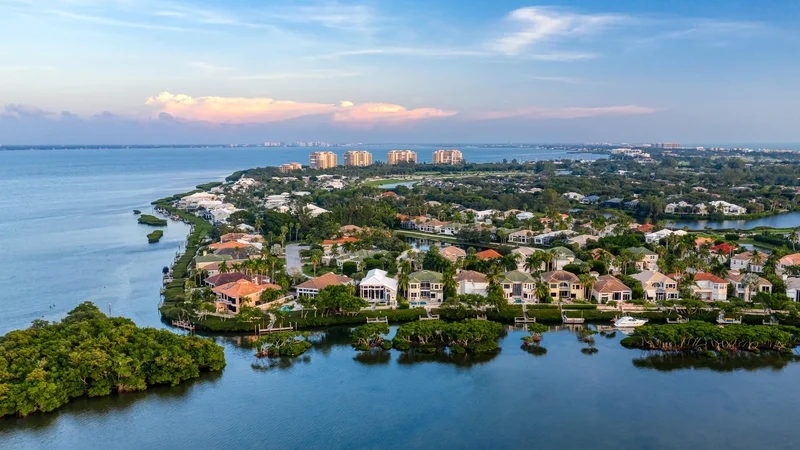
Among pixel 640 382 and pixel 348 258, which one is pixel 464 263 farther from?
pixel 640 382

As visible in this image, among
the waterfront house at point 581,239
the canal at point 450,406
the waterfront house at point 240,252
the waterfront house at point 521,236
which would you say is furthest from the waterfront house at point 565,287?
the waterfront house at point 240,252

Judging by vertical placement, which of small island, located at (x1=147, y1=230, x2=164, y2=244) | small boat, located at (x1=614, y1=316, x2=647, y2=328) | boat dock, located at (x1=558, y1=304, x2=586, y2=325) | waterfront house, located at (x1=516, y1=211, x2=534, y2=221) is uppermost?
waterfront house, located at (x1=516, y1=211, x2=534, y2=221)

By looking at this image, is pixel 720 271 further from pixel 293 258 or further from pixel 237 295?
pixel 293 258

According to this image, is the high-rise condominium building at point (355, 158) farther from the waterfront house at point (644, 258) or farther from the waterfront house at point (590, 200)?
the waterfront house at point (644, 258)

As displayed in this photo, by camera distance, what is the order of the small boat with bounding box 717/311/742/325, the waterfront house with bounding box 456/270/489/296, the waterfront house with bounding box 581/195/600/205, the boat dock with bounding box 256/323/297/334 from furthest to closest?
the waterfront house with bounding box 581/195/600/205
the waterfront house with bounding box 456/270/489/296
the small boat with bounding box 717/311/742/325
the boat dock with bounding box 256/323/297/334

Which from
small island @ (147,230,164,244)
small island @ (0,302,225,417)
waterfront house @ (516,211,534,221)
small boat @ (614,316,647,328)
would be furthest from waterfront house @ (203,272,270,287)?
waterfront house @ (516,211,534,221)

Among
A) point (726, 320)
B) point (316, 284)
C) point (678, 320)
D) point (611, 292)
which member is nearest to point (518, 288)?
point (611, 292)

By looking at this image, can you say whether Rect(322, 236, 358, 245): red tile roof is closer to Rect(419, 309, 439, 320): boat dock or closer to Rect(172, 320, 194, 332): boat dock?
Rect(419, 309, 439, 320): boat dock
